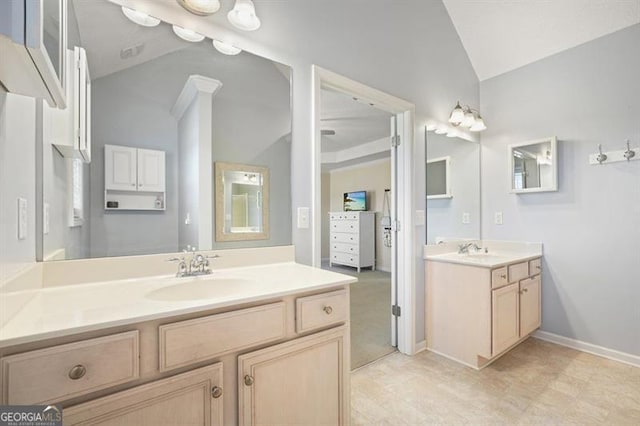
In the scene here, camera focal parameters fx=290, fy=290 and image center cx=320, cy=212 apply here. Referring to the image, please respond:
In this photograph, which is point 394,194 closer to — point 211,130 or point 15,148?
point 211,130

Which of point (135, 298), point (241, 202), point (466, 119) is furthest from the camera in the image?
point (466, 119)

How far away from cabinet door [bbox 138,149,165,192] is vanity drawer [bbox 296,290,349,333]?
885 mm

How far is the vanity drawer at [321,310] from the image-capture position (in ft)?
3.82

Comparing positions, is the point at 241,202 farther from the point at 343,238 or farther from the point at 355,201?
the point at 355,201

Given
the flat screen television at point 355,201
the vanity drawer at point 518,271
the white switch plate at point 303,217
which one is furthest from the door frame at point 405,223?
the flat screen television at point 355,201

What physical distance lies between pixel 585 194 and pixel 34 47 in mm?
3386

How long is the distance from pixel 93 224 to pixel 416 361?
2304mm

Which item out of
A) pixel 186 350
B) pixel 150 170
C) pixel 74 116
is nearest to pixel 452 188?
pixel 150 170

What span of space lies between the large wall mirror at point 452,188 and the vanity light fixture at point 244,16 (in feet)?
5.60

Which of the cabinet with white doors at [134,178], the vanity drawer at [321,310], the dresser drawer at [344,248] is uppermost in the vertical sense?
the cabinet with white doors at [134,178]

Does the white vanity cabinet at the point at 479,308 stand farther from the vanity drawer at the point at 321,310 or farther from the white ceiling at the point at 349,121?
the white ceiling at the point at 349,121

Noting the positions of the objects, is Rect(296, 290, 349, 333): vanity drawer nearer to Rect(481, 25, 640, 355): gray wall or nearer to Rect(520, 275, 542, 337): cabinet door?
Rect(520, 275, 542, 337): cabinet door

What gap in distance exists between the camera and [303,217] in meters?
1.78

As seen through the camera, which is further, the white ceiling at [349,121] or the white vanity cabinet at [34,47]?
the white ceiling at [349,121]
